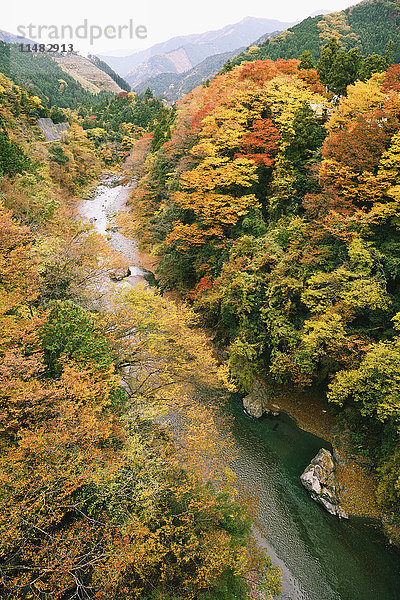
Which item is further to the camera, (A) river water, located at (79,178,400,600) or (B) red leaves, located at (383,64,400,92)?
(B) red leaves, located at (383,64,400,92)

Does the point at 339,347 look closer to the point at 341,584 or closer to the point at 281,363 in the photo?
the point at 281,363

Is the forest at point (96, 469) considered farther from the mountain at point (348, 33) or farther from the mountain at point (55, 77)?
the mountain at point (55, 77)

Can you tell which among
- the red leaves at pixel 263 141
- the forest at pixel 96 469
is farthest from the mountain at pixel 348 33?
the forest at pixel 96 469

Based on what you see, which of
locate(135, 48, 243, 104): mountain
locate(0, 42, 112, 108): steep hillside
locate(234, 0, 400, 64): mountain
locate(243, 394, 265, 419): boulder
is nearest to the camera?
locate(243, 394, 265, 419): boulder

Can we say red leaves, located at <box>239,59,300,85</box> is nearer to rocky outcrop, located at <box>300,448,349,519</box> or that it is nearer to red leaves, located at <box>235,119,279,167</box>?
red leaves, located at <box>235,119,279,167</box>

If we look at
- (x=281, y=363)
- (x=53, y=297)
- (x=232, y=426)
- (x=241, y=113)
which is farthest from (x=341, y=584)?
(x=241, y=113)

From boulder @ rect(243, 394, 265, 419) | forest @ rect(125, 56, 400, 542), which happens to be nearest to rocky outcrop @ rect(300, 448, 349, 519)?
forest @ rect(125, 56, 400, 542)

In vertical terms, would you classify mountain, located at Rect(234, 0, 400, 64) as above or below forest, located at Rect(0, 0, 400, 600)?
above

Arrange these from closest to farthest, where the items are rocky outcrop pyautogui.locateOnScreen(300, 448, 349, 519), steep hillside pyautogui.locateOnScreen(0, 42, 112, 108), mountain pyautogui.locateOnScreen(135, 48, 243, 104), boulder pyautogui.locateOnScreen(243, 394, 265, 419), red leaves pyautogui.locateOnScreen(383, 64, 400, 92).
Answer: rocky outcrop pyautogui.locateOnScreen(300, 448, 349, 519)
red leaves pyautogui.locateOnScreen(383, 64, 400, 92)
boulder pyautogui.locateOnScreen(243, 394, 265, 419)
steep hillside pyautogui.locateOnScreen(0, 42, 112, 108)
mountain pyautogui.locateOnScreen(135, 48, 243, 104)
